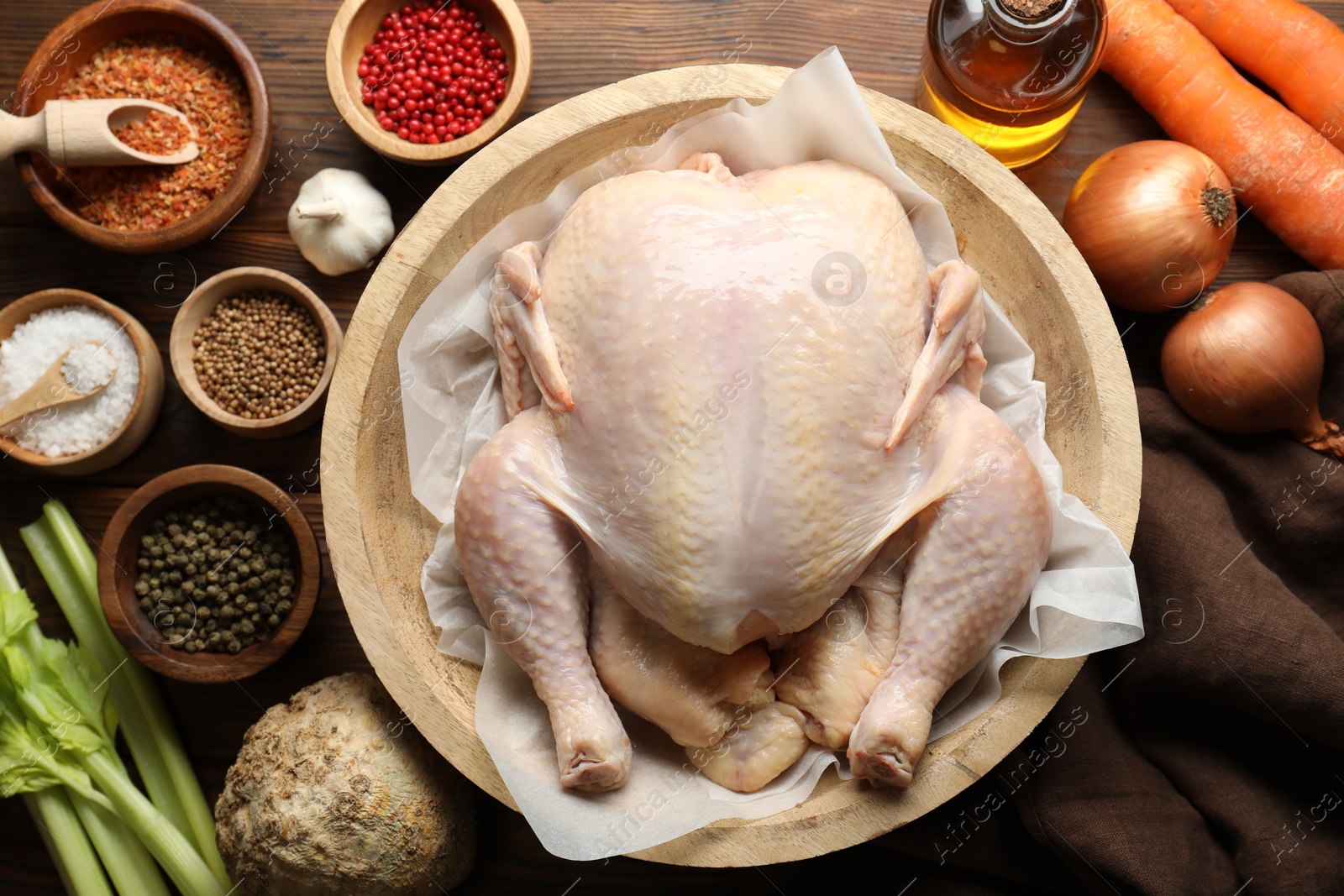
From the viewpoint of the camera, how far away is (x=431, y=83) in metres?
1.96

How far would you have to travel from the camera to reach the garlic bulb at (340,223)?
1.94 m

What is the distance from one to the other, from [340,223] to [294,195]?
8.8 inches

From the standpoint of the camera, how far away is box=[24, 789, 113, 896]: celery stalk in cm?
194

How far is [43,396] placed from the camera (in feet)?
6.22

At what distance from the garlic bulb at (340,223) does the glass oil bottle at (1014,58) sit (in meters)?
1.19

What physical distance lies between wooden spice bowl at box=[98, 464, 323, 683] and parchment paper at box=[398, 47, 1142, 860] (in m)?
0.32

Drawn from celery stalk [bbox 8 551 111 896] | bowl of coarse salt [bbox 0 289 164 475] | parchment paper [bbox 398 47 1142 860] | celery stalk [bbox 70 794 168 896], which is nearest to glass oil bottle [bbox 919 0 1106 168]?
parchment paper [bbox 398 47 1142 860]

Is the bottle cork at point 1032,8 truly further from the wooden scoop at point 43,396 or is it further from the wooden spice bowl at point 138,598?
the wooden scoop at point 43,396

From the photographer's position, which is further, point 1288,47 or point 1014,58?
point 1288,47

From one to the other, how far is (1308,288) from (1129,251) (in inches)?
15.3

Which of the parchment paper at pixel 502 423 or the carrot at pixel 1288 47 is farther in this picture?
the carrot at pixel 1288 47

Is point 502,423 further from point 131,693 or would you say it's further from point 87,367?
point 131,693

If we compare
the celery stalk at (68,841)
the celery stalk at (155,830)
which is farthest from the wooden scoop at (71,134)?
the celery stalk at (155,830)

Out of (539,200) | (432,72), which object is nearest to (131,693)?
(539,200)
